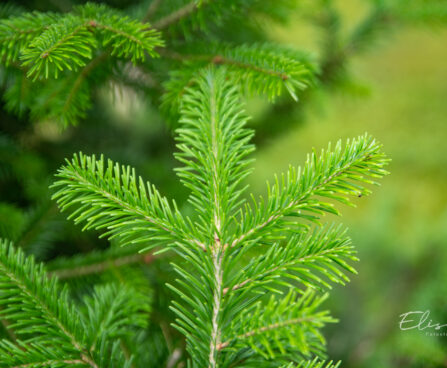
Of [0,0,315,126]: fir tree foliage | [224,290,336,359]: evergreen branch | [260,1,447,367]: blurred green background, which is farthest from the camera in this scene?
[260,1,447,367]: blurred green background

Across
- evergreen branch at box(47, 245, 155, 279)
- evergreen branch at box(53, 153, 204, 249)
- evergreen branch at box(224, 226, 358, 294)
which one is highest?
evergreen branch at box(53, 153, 204, 249)

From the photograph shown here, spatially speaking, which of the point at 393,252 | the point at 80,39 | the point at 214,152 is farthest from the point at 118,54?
the point at 393,252

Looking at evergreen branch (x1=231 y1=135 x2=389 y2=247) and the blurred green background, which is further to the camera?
the blurred green background

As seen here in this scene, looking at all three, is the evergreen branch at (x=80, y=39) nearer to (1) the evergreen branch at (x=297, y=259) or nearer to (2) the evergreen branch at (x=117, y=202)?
(2) the evergreen branch at (x=117, y=202)

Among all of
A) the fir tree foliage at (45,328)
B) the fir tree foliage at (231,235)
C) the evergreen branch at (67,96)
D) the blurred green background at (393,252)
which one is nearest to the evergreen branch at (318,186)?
the fir tree foliage at (231,235)

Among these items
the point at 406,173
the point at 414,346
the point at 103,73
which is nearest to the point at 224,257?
the point at 103,73

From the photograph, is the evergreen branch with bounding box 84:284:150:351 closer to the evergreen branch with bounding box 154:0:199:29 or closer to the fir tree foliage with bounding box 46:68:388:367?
the fir tree foliage with bounding box 46:68:388:367

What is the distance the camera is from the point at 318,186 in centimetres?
35

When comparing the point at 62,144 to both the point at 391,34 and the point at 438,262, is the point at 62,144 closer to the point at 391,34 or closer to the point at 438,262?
the point at 391,34

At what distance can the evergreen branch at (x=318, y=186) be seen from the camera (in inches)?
13.6

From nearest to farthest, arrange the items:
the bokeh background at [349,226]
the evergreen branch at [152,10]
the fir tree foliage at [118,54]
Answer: the fir tree foliage at [118,54] → the evergreen branch at [152,10] → the bokeh background at [349,226]

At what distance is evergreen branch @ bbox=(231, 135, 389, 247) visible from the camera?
34 cm

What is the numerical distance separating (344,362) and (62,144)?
0.81m

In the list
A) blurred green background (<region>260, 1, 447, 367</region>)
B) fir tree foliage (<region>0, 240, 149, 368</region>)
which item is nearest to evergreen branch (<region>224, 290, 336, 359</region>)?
fir tree foliage (<region>0, 240, 149, 368</region>)
